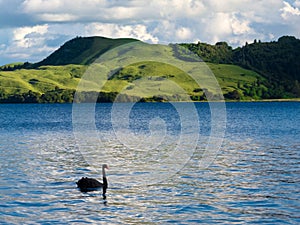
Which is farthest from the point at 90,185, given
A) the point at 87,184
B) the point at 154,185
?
the point at 154,185

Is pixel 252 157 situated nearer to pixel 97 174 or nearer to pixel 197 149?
pixel 197 149

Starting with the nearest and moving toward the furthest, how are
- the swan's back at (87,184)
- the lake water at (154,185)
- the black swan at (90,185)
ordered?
the lake water at (154,185)
the black swan at (90,185)
the swan's back at (87,184)

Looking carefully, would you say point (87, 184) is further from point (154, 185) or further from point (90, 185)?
point (154, 185)

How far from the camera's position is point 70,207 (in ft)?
108

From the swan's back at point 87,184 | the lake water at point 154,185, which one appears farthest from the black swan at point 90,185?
the lake water at point 154,185

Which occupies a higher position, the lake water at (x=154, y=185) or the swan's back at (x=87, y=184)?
the swan's back at (x=87, y=184)

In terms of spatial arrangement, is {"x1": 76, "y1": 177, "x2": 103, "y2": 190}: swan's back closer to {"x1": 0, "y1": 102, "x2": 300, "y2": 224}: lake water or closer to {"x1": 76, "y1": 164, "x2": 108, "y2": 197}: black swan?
{"x1": 76, "y1": 164, "x2": 108, "y2": 197}: black swan

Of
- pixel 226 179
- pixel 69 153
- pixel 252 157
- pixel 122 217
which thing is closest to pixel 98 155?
pixel 69 153

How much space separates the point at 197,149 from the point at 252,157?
9.90 metres

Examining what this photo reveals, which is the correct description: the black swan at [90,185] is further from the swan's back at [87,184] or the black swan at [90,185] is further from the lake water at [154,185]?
the lake water at [154,185]

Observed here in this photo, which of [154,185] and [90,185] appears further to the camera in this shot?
[154,185]

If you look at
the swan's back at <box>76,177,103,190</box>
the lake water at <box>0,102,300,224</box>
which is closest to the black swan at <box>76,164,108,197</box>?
the swan's back at <box>76,177,103,190</box>

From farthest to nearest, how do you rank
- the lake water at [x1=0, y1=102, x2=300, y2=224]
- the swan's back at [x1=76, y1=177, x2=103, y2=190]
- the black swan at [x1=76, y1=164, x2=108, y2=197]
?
the swan's back at [x1=76, y1=177, x2=103, y2=190], the black swan at [x1=76, y1=164, x2=108, y2=197], the lake water at [x1=0, y1=102, x2=300, y2=224]

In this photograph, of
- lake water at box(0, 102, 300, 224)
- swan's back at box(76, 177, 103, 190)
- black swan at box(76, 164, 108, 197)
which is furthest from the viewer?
swan's back at box(76, 177, 103, 190)
